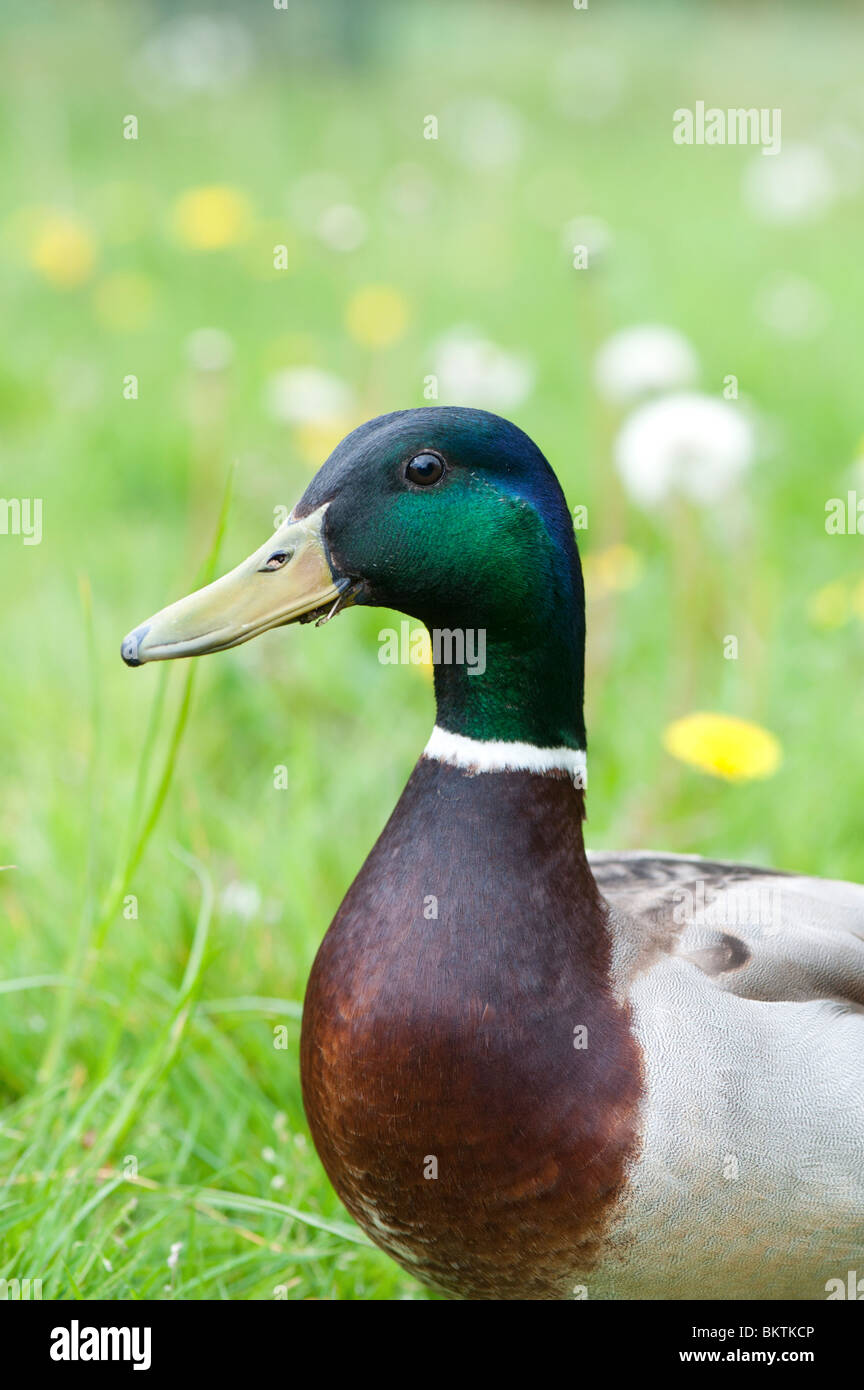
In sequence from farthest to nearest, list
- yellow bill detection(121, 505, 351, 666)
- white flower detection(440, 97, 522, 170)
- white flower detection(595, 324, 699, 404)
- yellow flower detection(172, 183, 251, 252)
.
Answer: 1. white flower detection(440, 97, 522, 170)
2. yellow flower detection(172, 183, 251, 252)
3. white flower detection(595, 324, 699, 404)
4. yellow bill detection(121, 505, 351, 666)

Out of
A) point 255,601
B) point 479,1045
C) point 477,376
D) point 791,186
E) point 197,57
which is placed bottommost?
point 479,1045

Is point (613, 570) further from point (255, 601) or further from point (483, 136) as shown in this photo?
point (483, 136)

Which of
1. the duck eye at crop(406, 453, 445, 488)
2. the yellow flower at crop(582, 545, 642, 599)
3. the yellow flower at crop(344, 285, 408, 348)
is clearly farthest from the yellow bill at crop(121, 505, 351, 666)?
the yellow flower at crop(344, 285, 408, 348)

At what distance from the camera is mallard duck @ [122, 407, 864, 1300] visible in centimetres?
169

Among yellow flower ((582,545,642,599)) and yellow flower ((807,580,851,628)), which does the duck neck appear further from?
yellow flower ((807,580,851,628))

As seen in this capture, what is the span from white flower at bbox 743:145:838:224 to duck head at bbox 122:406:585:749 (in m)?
4.58

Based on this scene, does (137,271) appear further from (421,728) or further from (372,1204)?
(372,1204)

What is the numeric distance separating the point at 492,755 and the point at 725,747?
836 millimetres

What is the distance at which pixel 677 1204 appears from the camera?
1.69 meters

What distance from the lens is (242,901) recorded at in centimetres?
256

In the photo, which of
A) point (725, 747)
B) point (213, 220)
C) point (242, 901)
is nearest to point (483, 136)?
point (213, 220)
